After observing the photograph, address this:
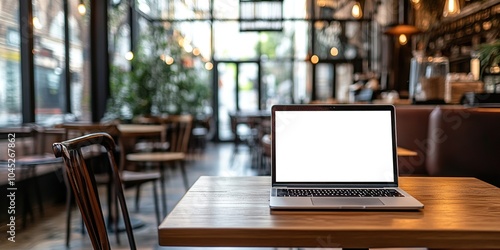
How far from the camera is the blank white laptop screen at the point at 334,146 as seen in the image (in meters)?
1.35

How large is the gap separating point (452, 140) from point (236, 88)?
29.4 ft

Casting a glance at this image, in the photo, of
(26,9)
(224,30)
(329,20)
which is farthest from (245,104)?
(26,9)

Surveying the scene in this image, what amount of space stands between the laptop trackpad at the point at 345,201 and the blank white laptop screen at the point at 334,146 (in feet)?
0.54

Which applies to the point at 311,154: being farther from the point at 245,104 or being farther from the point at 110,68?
the point at 245,104

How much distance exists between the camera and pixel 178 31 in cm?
1092

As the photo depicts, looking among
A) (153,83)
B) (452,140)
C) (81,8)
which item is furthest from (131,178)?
(153,83)

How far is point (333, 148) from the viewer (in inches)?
53.6

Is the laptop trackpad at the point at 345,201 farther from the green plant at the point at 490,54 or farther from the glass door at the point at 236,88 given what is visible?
the glass door at the point at 236,88

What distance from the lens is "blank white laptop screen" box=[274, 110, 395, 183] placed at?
1346 mm

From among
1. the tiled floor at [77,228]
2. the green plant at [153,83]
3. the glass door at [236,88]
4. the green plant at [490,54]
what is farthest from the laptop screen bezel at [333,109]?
the glass door at [236,88]

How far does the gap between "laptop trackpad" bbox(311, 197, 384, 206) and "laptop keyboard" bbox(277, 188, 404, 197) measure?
2.0 inches

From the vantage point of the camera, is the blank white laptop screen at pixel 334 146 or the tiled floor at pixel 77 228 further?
the tiled floor at pixel 77 228

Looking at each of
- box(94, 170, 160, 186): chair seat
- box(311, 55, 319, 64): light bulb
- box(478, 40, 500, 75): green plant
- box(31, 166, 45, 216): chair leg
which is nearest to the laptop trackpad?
box(478, 40, 500, 75): green plant

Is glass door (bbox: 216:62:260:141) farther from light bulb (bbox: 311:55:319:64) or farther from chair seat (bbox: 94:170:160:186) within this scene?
chair seat (bbox: 94:170:160:186)
